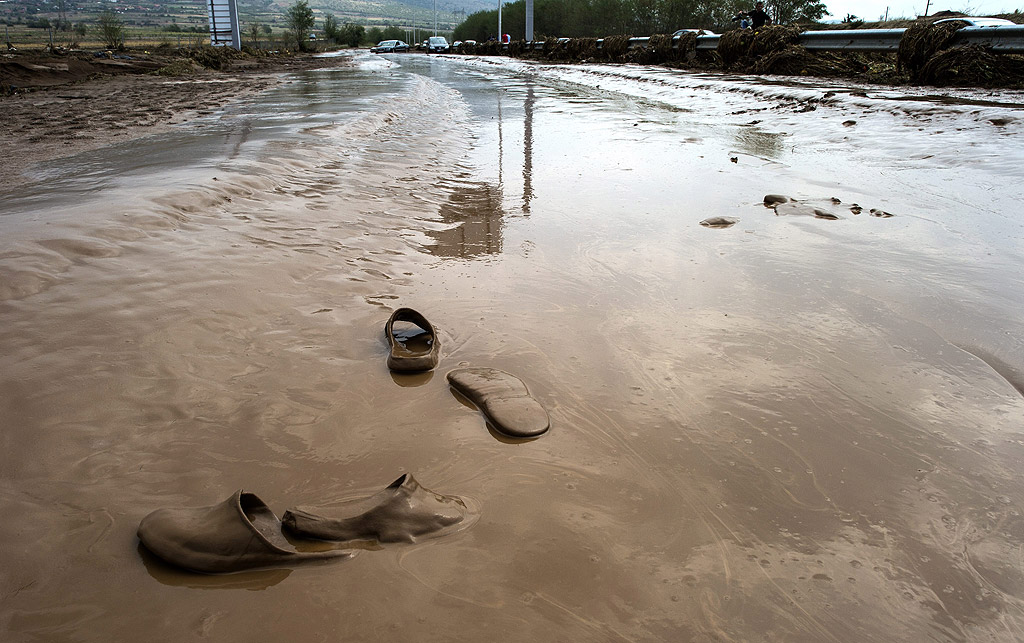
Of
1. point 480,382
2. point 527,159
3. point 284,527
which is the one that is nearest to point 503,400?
point 480,382

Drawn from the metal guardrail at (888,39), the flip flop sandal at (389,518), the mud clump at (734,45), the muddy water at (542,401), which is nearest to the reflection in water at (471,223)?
the muddy water at (542,401)

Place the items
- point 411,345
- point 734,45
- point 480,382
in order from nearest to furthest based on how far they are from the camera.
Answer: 1. point 480,382
2. point 411,345
3. point 734,45

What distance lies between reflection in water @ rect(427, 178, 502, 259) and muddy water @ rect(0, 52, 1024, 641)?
0.11 ft

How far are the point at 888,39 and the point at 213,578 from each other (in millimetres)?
14058

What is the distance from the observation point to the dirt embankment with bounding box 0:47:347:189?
614cm

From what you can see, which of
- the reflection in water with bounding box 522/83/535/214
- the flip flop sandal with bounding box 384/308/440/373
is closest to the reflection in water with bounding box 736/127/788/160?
the reflection in water with bounding box 522/83/535/214

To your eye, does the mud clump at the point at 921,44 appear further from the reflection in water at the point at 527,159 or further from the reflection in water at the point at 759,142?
the reflection in water at the point at 527,159

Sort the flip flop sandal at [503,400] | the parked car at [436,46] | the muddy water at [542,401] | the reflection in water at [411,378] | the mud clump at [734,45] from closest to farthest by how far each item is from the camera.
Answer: the muddy water at [542,401] → the flip flop sandal at [503,400] → the reflection in water at [411,378] → the mud clump at [734,45] → the parked car at [436,46]

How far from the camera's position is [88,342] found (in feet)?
6.75

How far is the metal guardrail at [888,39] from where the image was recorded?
9.05 metres

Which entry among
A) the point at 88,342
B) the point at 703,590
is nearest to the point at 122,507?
the point at 88,342

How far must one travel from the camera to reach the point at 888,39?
1151cm

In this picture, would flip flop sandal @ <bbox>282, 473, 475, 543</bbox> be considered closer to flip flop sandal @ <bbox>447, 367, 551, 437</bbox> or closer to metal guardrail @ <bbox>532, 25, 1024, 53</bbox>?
flip flop sandal @ <bbox>447, 367, 551, 437</bbox>

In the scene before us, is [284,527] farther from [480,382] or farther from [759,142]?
[759,142]
